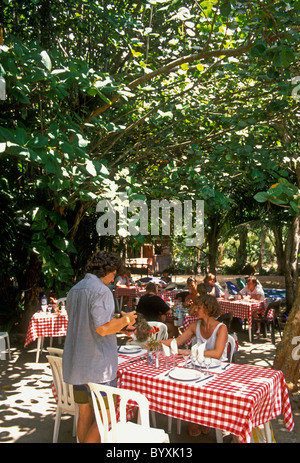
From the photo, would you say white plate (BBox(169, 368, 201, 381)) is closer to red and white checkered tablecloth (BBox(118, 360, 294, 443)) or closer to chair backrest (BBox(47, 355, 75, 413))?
red and white checkered tablecloth (BBox(118, 360, 294, 443))

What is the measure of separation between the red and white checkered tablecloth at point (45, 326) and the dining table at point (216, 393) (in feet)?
11.2

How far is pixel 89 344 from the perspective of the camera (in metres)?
3.11

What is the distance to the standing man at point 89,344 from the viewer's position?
3.08m

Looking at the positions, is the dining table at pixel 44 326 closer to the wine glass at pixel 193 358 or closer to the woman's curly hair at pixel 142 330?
the woman's curly hair at pixel 142 330

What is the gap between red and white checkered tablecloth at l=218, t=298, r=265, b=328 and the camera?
8.02 metres

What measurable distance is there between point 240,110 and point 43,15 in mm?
3719

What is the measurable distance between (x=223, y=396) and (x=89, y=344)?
1.02 meters

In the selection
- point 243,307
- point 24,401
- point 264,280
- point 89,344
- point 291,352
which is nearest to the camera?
point 89,344

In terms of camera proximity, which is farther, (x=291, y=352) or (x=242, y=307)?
(x=242, y=307)

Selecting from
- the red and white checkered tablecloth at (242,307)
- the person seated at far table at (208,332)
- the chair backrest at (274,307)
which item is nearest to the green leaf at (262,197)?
the person seated at far table at (208,332)

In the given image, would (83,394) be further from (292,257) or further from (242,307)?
(292,257)

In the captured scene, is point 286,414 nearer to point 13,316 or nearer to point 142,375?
point 142,375

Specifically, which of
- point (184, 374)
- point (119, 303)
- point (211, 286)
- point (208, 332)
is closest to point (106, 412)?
point (184, 374)
